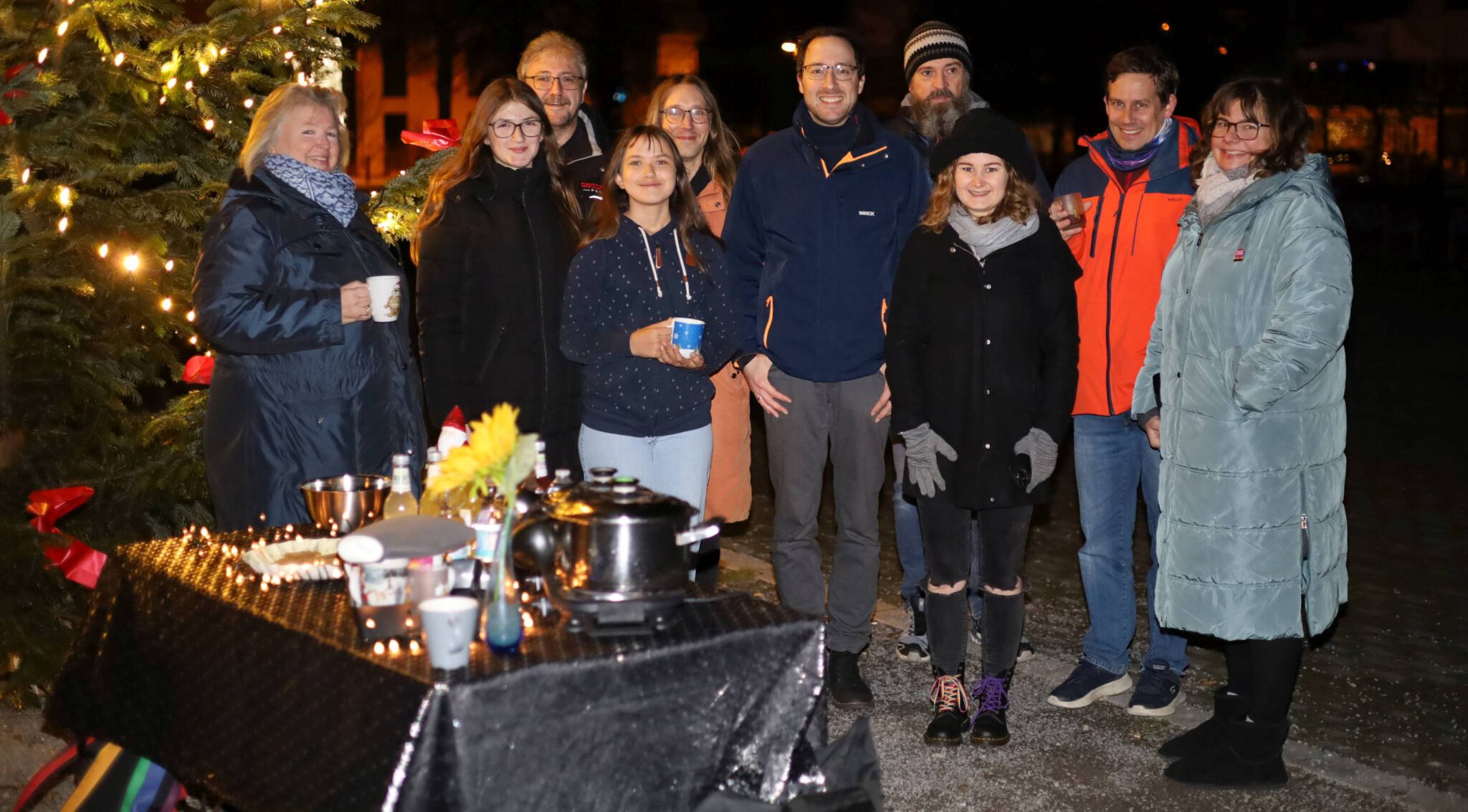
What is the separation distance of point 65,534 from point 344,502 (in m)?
1.85

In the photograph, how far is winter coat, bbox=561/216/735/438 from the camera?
4426 mm

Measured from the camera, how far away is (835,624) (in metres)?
5.04

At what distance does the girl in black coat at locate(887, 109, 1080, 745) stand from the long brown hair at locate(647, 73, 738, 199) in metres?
1.13

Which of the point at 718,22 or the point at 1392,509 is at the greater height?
the point at 718,22

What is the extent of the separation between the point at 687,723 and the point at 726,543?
15.2ft

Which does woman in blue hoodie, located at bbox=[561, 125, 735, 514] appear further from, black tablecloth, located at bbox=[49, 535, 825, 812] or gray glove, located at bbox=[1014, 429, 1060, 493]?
black tablecloth, located at bbox=[49, 535, 825, 812]

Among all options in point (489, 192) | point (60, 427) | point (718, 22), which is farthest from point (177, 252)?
point (718, 22)

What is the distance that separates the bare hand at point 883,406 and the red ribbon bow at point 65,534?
274 centimetres

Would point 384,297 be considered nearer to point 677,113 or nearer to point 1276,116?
point 677,113

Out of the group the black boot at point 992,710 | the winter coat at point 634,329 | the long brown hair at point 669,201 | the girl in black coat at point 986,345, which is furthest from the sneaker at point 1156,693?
the long brown hair at point 669,201

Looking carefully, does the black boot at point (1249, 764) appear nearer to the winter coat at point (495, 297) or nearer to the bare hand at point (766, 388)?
the bare hand at point (766, 388)

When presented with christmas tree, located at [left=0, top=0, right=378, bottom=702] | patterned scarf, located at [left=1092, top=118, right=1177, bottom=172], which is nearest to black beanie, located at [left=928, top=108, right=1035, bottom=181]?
patterned scarf, located at [left=1092, top=118, right=1177, bottom=172]

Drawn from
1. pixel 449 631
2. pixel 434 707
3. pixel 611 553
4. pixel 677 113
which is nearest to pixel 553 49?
pixel 677 113

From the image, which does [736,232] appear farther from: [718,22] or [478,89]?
[718,22]
